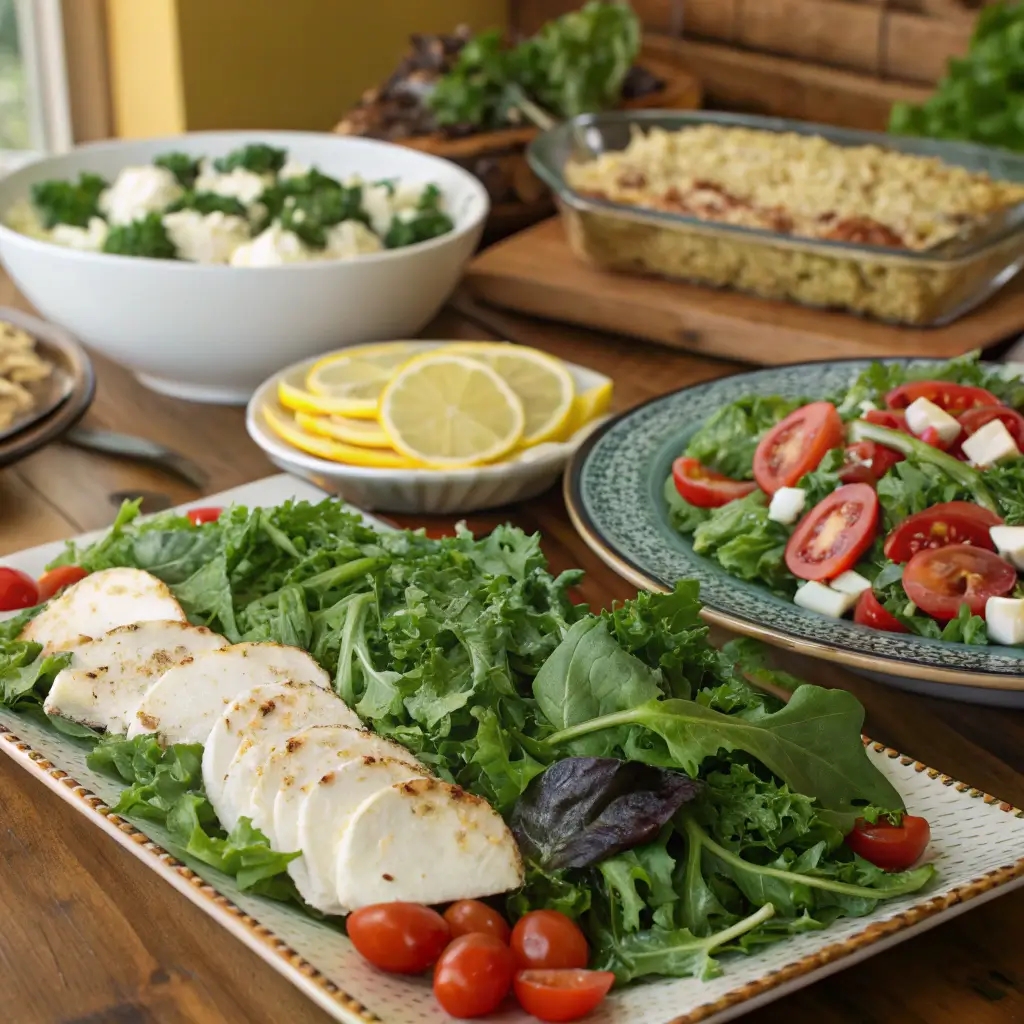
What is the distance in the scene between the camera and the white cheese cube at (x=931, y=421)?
6.19 feet

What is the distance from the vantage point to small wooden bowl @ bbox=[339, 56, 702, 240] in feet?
10.4

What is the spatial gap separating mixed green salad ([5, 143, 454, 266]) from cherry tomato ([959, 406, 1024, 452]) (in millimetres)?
1093

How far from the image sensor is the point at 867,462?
6.15ft

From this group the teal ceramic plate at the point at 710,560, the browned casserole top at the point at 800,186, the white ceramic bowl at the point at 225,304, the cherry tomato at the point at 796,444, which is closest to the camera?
the teal ceramic plate at the point at 710,560

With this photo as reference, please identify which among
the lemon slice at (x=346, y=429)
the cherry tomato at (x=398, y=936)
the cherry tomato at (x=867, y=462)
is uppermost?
the cherry tomato at (x=867, y=462)

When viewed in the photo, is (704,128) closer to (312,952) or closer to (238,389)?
(238,389)

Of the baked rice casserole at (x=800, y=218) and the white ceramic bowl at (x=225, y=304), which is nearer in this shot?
the white ceramic bowl at (x=225, y=304)

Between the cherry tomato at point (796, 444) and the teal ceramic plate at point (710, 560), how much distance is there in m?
0.15

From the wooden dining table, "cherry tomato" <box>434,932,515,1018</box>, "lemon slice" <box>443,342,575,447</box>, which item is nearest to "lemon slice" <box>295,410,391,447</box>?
"lemon slice" <box>443,342,575,447</box>

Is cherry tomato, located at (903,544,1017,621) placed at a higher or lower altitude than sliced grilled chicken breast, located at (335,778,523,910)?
lower

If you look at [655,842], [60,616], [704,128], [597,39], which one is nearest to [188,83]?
[597,39]

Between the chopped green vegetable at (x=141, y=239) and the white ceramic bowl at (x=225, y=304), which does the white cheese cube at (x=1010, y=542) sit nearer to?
the white ceramic bowl at (x=225, y=304)

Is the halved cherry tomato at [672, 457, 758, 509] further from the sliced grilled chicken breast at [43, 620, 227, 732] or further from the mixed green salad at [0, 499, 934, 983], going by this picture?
the sliced grilled chicken breast at [43, 620, 227, 732]

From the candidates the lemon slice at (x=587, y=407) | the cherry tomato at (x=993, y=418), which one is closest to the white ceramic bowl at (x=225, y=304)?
the lemon slice at (x=587, y=407)
